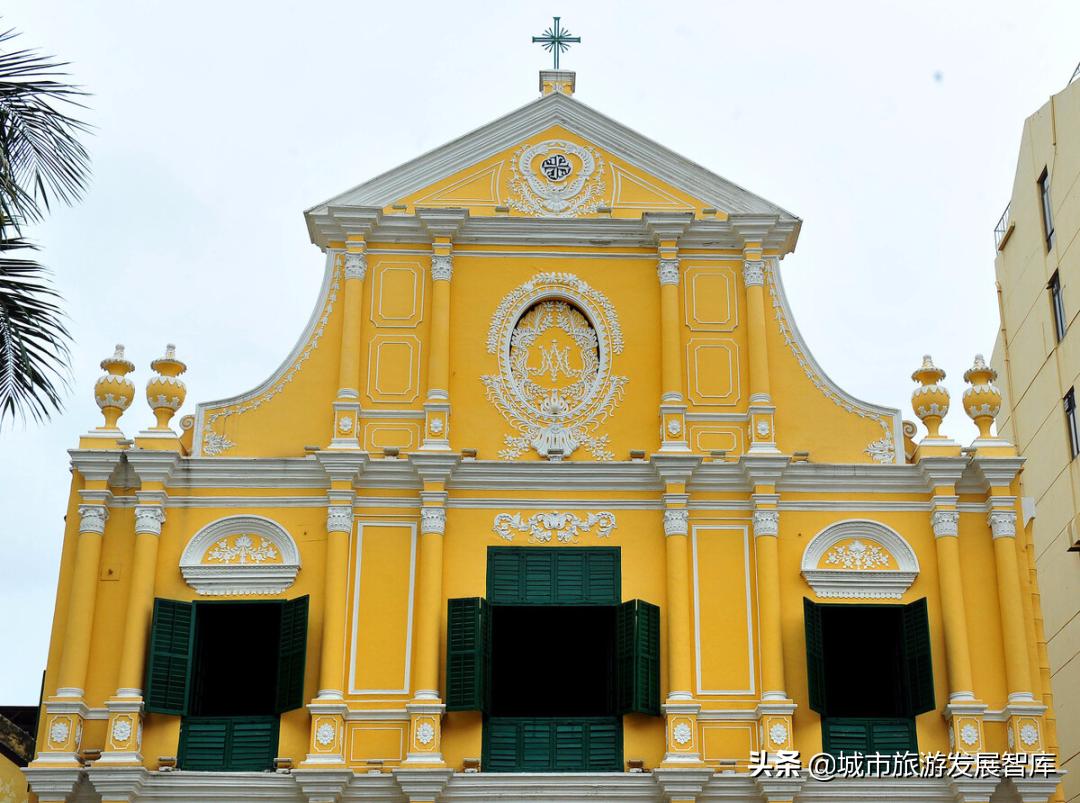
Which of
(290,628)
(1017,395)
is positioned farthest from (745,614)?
(1017,395)

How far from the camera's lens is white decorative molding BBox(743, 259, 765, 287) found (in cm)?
1958

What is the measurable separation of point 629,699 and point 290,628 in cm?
383

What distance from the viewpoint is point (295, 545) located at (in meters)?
18.2

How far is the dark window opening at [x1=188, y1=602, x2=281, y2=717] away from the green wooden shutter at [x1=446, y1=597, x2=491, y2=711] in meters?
1.97

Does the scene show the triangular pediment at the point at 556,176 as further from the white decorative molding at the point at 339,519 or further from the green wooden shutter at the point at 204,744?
the green wooden shutter at the point at 204,744

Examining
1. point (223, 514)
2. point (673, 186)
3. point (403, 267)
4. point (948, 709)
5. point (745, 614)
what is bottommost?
point (948, 709)

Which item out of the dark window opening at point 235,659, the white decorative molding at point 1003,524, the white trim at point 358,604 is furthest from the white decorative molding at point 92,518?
the white decorative molding at point 1003,524

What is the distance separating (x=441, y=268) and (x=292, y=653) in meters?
5.02

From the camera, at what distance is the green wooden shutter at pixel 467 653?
17312 mm

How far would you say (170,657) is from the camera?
1750 centimetres

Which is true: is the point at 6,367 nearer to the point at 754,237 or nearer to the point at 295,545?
the point at 295,545

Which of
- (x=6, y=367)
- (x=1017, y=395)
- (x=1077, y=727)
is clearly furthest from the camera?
(x=1017, y=395)

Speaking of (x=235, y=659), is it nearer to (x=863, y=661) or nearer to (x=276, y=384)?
(x=276, y=384)

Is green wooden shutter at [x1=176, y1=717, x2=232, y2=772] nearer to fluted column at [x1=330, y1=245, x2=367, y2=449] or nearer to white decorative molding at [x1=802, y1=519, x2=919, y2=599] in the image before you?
fluted column at [x1=330, y1=245, x2=367, y2=449]
